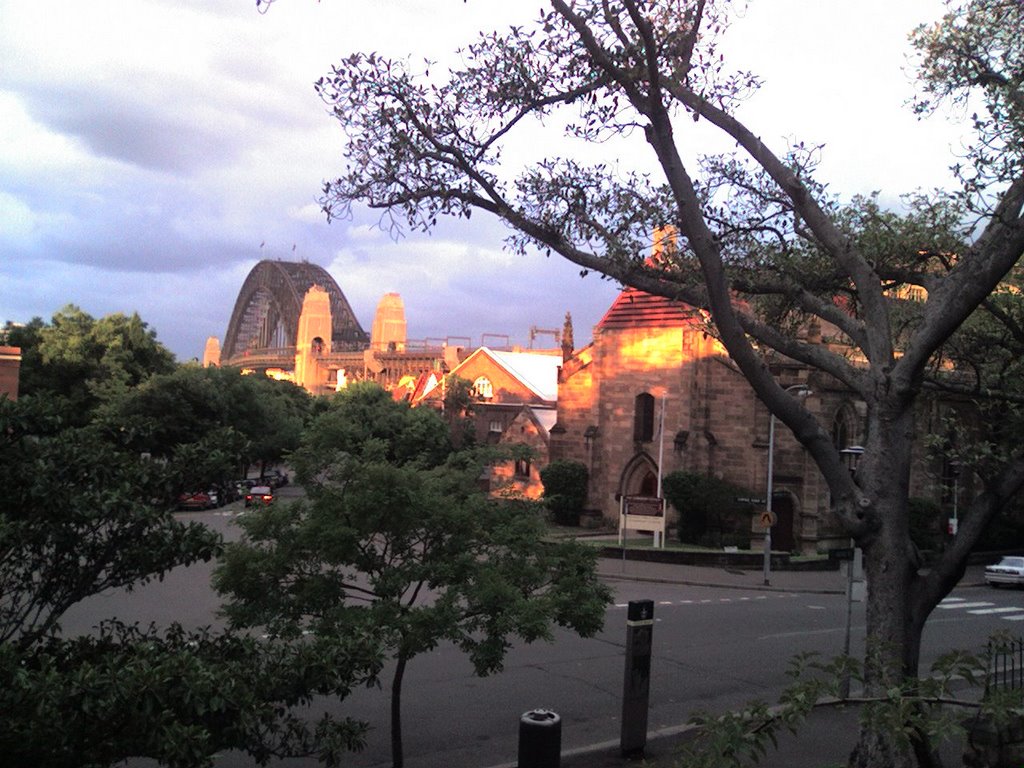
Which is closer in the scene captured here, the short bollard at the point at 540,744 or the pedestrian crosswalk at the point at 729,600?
the short bollard at the point at 540,744

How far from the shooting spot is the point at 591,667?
16234mm

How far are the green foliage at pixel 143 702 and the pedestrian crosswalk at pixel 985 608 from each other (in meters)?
26.3

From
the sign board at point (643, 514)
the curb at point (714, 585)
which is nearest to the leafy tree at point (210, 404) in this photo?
the curb at point (714, 585)

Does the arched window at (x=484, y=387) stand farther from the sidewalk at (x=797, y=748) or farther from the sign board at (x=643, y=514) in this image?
the sidewalk at (x=797, y=748)

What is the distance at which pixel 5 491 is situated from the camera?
463 centimetres

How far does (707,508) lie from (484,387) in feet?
110

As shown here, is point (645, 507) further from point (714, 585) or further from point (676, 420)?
point (676, 420)

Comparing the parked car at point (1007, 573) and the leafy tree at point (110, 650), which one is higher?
the leafy tree at point (110, 650)

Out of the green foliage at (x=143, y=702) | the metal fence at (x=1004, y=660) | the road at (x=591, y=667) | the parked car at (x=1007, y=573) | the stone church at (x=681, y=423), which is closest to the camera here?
the green foliage at (x=143, y=702)

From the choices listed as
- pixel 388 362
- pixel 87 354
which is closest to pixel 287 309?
pixel 388 362

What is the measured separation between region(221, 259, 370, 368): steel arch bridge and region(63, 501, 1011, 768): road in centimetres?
14958

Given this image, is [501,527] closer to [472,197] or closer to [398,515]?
[398,515]

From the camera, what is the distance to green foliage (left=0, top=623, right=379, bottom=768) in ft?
11.8

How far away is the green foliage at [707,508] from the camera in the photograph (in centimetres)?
3972
